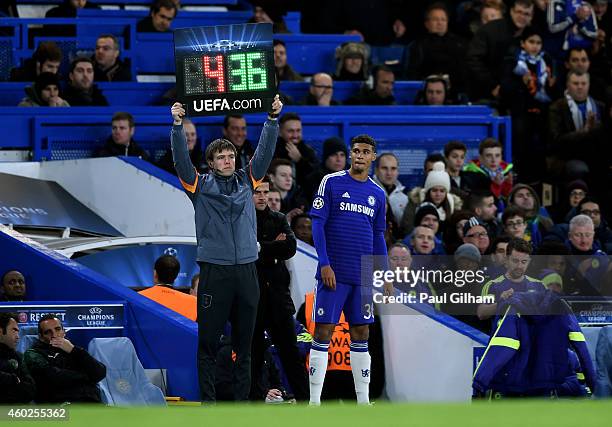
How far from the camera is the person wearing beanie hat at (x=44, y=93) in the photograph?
16391 millimetres

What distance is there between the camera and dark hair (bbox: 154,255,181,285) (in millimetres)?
13164

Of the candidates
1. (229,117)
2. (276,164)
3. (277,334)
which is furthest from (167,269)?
(229,117)

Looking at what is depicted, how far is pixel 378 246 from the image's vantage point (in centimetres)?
1128

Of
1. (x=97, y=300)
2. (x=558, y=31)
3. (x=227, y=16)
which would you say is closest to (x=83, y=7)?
(x=227, y=16)

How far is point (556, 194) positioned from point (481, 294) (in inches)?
202

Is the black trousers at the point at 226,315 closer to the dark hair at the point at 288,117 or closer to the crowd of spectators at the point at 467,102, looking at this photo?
the crowd of spectators at the point at 467,102

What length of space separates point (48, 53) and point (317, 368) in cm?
681

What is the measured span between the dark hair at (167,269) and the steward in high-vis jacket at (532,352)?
304 cm

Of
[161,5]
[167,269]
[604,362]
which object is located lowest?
[604,362]

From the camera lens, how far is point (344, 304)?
11047 mm

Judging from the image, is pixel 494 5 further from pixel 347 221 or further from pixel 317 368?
pixel 317 368

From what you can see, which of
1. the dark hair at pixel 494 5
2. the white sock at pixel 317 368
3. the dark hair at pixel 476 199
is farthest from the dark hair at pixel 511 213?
the dark hair at pixel 494 5

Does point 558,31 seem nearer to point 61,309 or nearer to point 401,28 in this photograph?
point 401,28

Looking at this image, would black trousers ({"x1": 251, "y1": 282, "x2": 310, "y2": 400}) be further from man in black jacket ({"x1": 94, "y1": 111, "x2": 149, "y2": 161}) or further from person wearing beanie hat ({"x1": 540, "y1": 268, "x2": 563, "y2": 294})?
man in black jacket ({"x1": 94, "y1": 111, "x2": 149, "y2": 161})
